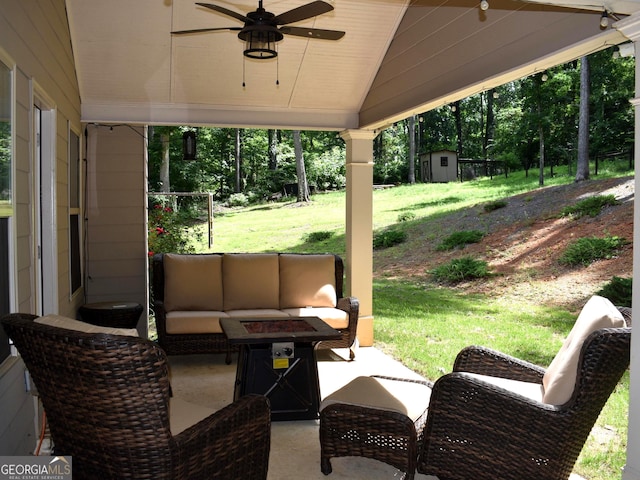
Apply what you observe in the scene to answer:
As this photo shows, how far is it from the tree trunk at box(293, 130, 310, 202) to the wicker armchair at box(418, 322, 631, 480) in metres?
17.1

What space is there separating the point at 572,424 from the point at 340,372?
10.5 ft

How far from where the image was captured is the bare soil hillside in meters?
10.9

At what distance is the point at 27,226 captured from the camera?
3.61 metres

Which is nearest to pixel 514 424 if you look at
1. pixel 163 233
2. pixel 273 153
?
pixel 163 233

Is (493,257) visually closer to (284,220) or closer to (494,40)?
(284,220)

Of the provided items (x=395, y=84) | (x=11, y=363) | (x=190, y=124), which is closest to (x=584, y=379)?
(x=11, y=363)

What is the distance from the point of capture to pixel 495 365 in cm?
384

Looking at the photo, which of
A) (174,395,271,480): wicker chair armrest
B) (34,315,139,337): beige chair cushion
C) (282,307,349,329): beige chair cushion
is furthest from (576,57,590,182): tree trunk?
(34,315,139,337): beige chair cushion

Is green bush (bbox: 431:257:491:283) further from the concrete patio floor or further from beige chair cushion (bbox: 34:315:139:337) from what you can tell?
beige chair cushion (bbox: 34:315:139:337)

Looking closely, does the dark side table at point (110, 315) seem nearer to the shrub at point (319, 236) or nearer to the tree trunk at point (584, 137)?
the shrub at point (319, 236)

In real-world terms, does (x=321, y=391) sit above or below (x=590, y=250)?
below

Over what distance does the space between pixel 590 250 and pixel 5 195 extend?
1023cm

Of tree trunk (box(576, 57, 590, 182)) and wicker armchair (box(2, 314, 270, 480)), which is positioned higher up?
tree trunk (box(576, 57, 590, 182))

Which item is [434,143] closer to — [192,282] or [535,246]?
[535,246]
